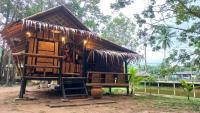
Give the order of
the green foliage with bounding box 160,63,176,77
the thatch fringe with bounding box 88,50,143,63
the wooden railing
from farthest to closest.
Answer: the thatch fringe with bounding box 88,50,143,63
the wooden railing
the green foliage with bounding box 160,63,176,77

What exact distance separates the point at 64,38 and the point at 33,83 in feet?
47.1

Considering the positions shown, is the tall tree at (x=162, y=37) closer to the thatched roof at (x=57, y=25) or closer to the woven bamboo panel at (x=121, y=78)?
the thatched roof at (x=57, y=25)

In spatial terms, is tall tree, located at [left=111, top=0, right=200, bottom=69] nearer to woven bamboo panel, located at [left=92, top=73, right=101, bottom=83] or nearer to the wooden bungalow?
the wooden bungalow

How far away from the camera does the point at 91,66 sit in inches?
648

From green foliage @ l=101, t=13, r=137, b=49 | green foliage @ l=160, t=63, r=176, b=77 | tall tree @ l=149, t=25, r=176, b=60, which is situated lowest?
green foliage @ l=160, t=63, r=176, b=77

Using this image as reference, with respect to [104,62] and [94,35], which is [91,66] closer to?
[104,62]

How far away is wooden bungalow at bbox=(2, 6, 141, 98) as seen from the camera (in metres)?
12.5

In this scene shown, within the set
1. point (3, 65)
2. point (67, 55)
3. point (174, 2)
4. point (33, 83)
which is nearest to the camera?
point (174, 2)

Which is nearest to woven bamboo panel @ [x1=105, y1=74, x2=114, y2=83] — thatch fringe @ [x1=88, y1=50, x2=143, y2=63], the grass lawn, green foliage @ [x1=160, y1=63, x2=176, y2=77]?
thatch fringe @ [x1=88, y1=50, x2=143, y2=63]

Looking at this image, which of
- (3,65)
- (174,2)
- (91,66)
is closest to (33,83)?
(3,65)

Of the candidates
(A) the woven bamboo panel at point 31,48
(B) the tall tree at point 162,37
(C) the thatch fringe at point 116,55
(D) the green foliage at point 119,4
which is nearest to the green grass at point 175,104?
(B) the tall tree at point 162,37

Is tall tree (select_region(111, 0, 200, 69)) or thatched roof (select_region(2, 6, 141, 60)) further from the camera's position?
thatched roof (select_region(2, 6, 141, 60))

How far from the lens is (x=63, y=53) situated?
15.0 metres

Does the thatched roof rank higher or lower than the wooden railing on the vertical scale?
higher
